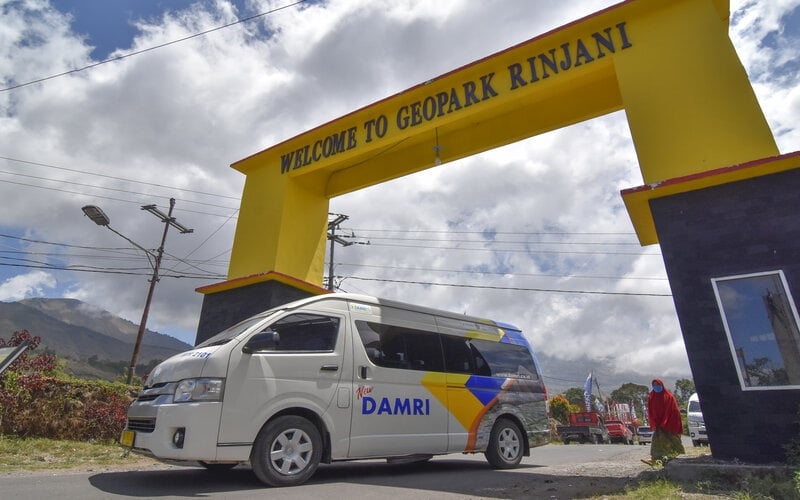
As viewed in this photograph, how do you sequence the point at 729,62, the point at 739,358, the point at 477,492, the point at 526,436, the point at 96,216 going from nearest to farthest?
the point at 477,492
the point at 739,358
the point at 729,62
the point at 526,436
the point at 96,216

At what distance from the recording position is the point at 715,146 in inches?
243

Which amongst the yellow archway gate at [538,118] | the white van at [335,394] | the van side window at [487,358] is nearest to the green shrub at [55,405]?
the yellow archway gate at [538,118]

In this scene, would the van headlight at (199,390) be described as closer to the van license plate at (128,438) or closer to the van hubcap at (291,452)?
the van license plate at (128,438)

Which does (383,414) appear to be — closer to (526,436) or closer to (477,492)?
(477,492)

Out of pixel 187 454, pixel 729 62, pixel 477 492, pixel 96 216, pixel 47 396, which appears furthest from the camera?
pixel 96 216

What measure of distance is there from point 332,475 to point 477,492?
208 cm

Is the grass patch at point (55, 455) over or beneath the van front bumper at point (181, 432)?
beneath

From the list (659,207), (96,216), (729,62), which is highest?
(96,216)

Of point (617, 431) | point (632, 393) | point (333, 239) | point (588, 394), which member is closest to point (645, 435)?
point (588, 394)

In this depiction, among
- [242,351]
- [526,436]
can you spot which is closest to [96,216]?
[242,351]

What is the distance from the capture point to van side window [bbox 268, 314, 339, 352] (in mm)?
5511

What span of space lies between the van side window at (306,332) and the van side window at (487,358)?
7.05 ft

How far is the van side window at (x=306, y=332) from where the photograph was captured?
551 cm

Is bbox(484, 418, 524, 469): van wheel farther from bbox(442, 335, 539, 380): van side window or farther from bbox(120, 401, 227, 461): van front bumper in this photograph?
bbox(120, 401, 227, 461): van front bumper
